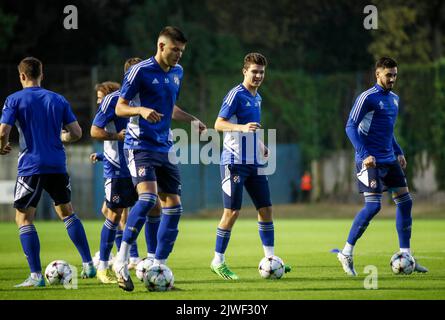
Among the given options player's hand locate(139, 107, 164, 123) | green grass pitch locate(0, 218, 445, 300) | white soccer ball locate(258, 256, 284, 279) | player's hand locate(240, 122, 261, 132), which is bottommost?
green grass pitch locate(0, 218, 445, 300)

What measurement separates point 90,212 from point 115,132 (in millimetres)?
19781

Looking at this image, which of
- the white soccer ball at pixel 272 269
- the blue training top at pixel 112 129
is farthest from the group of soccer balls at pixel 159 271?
the blue training top at pixel 112 129

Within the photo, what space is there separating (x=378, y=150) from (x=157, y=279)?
380 centimetres

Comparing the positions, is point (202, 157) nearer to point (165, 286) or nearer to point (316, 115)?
point (316, 115)

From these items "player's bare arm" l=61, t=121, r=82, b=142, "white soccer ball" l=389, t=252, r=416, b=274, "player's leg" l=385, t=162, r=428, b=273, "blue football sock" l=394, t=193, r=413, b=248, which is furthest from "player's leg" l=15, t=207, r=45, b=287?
"blue football sock" l=394, t=193, r=413, b=248

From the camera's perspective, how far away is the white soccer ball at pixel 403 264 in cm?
1203

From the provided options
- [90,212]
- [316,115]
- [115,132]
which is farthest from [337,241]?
[316,115]

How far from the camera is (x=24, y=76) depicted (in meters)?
11.2

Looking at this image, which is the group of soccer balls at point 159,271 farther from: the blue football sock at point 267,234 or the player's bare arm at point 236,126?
the player's bare arm at point 236,126

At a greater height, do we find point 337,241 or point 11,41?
point 11,41

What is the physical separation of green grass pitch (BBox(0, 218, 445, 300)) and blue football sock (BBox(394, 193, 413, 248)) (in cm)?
45

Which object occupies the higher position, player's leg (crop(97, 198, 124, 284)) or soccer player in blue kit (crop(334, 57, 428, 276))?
soccer player in blue kit (crop(334, 57, 428, 276))

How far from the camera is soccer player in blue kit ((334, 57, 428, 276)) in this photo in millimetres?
12320

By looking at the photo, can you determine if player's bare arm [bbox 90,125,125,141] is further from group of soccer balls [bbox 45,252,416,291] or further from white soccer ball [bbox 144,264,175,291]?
white soccer ball [bbox 144,264,175,291]
